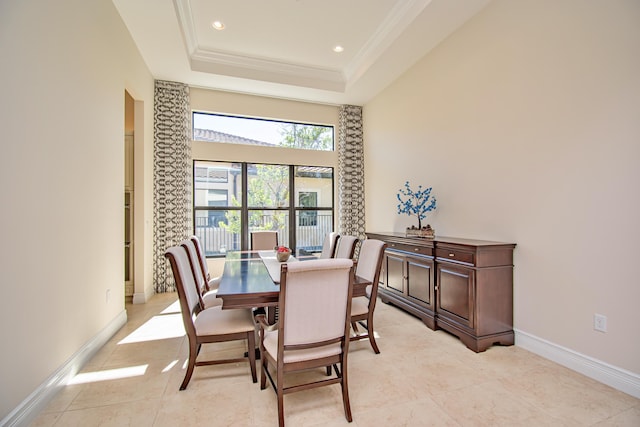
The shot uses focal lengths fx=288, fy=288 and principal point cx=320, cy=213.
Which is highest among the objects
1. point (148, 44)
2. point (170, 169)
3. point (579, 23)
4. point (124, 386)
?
point (148, 44)

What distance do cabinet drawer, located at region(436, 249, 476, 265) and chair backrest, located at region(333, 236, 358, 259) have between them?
0.92m

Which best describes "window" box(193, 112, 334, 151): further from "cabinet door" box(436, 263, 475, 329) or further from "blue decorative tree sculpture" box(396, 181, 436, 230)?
"cabinet door" box(436, 263, 475, 329)

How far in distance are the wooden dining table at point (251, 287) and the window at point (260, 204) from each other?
228 centimetres

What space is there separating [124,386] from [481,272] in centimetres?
309

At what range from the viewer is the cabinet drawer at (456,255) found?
8.96 ft

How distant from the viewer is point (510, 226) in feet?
9.40

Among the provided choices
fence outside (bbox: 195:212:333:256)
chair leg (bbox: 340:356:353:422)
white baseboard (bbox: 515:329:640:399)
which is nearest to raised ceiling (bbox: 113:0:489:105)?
fence outside (bbox: 195:212:333:256)

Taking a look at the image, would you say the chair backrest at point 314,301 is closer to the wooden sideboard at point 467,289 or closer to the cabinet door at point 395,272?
the wooden sideboard at point 467,289

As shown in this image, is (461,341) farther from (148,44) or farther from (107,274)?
(148,44)

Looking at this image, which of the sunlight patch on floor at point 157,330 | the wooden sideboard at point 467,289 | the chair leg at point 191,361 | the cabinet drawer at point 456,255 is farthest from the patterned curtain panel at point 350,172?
the chair leg at point 191,361

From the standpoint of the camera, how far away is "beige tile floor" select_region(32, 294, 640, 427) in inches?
69.5

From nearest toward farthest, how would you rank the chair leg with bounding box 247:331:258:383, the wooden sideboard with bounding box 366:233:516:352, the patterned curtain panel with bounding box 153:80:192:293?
the chair leg with bounding box 247:331:258:383, the wooden sideboard with bounding box 366:233:516:352, the patterned curtain panel with bounding box 153:80:192:293

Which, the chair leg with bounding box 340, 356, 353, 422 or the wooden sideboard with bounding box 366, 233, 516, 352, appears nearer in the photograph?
the chair leg with bounding box 340, 356, 353, 422

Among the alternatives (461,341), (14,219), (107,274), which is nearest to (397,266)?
(461,341)
